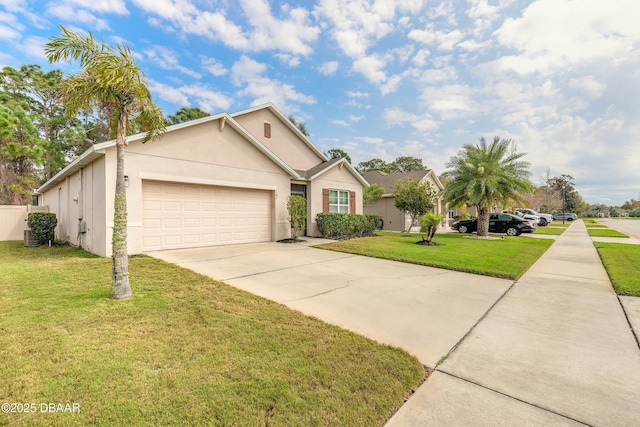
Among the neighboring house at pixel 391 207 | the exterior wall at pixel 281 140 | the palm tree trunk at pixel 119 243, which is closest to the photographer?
the palm tree trunk at pixel 119 243

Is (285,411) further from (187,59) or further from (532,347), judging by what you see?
(187,59)

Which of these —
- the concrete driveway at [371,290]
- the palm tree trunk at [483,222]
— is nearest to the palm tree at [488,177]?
the palm tree trunk at [483,222]

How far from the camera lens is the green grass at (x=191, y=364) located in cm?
216

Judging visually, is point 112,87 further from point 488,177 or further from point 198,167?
point 488,177

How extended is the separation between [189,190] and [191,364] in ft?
28.2

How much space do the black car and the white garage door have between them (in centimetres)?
1493

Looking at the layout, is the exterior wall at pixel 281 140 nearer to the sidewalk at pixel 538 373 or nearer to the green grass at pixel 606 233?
the sidewalk at pixel 538 373

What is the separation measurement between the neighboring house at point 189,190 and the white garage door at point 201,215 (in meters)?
0.03

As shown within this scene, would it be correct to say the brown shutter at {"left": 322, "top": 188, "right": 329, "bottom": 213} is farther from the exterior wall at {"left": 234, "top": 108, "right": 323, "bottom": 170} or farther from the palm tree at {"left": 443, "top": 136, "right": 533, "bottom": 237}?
the palm tree at {"left": 443, "top": 136, "right": 533, "bottom": 237}

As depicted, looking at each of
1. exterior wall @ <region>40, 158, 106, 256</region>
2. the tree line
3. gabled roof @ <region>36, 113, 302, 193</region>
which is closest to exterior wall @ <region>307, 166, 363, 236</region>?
gabled roof @ <region>36, 113, 302, 193</region>

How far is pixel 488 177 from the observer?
15734mm

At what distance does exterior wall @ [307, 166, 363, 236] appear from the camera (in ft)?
48.1

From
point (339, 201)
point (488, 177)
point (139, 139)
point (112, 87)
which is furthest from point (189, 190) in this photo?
point (488, 177)

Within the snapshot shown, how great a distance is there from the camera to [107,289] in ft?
17.3
